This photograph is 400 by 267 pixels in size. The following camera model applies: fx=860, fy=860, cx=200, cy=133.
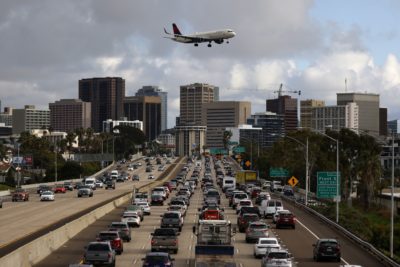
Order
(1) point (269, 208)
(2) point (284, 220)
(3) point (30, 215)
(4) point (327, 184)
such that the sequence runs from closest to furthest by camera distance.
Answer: (2) point (284, 220)
(1) point (269, 208)
(4) point (327, 184)
(3) point (30, 215)

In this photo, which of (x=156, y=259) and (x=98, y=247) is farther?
(x=98, y=247)

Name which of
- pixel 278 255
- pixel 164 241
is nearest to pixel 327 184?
pixel 164 241

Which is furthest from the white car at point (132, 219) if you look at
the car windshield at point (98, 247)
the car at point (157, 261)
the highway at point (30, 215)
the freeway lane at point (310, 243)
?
the car at point (157, 261)

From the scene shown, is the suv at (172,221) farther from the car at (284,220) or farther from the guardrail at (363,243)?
the guardrail at (363,243)

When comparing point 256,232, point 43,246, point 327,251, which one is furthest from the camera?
point 256,232

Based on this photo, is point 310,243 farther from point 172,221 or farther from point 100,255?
point 100,255

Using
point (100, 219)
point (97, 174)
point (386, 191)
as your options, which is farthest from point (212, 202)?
point (97, 174)

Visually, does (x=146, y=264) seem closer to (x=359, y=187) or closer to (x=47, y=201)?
(x=47, y=201)

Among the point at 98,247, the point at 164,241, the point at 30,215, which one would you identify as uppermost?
the point at 98,247
